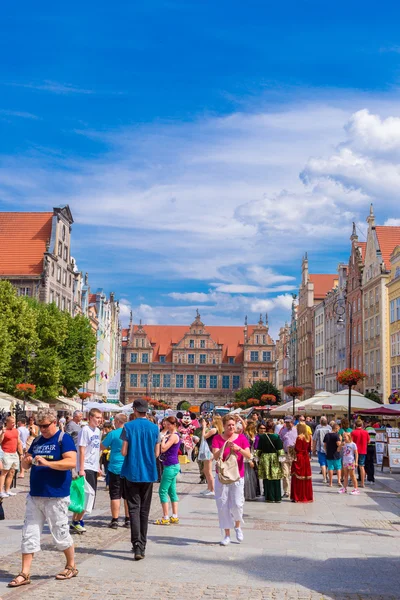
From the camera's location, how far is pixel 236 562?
9.03 m

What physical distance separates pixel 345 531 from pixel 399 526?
1452 millimetres

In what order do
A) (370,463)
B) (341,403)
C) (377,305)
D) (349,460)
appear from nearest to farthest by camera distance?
(349,460) → (370,463) → (341,403) → (377,305)

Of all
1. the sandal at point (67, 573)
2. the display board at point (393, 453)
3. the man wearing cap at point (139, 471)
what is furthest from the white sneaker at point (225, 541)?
the display board at point (393, 453)

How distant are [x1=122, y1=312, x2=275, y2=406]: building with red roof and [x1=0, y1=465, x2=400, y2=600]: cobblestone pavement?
100791 mm

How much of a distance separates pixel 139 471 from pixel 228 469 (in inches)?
66.3

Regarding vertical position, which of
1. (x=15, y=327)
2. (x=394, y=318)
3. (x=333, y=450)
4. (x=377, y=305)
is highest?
(x=377, y=305)

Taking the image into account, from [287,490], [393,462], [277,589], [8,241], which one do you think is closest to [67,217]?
[8,241]

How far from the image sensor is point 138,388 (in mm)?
116875

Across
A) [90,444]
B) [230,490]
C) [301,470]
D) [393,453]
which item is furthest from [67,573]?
[393,453]

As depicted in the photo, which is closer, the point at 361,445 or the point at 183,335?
the point at 361,445

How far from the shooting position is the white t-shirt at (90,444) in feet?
38.4

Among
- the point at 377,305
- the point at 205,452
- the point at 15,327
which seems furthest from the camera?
the point at 377,305

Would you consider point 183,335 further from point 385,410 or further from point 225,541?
point 225,541

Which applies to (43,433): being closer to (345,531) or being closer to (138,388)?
(345,531)
